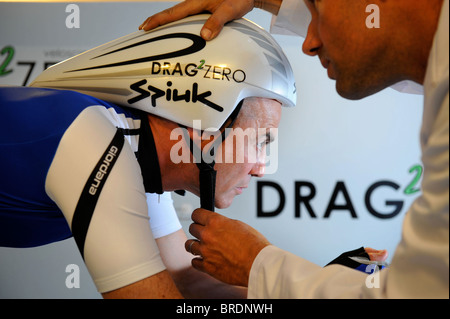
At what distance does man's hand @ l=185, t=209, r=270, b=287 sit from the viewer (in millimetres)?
1038

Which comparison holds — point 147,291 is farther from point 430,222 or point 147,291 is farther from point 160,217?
point 160,217

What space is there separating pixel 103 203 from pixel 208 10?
2.35 feet

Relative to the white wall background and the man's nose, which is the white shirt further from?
the white wall background

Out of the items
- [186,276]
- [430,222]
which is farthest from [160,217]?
[430,222]

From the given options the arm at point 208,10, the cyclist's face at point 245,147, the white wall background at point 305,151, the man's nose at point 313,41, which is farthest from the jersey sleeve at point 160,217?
the white wall background at point 305,151

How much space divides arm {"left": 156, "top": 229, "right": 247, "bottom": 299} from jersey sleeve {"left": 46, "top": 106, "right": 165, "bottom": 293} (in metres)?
0.60

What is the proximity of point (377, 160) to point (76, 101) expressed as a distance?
2.16 meters

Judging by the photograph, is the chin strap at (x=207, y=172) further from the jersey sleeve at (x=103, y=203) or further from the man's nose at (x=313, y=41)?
the jersey sleeve at (x=103, y=203)

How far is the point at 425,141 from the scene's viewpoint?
756 millimetres

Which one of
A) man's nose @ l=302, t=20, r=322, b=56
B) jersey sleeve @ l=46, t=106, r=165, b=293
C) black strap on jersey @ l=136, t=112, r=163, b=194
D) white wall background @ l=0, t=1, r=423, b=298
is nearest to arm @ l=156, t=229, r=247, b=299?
black strap on jersey @ l=136, t=112, r=163, b=194

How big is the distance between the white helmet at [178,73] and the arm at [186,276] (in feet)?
1.58

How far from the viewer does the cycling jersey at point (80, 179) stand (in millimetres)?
917
